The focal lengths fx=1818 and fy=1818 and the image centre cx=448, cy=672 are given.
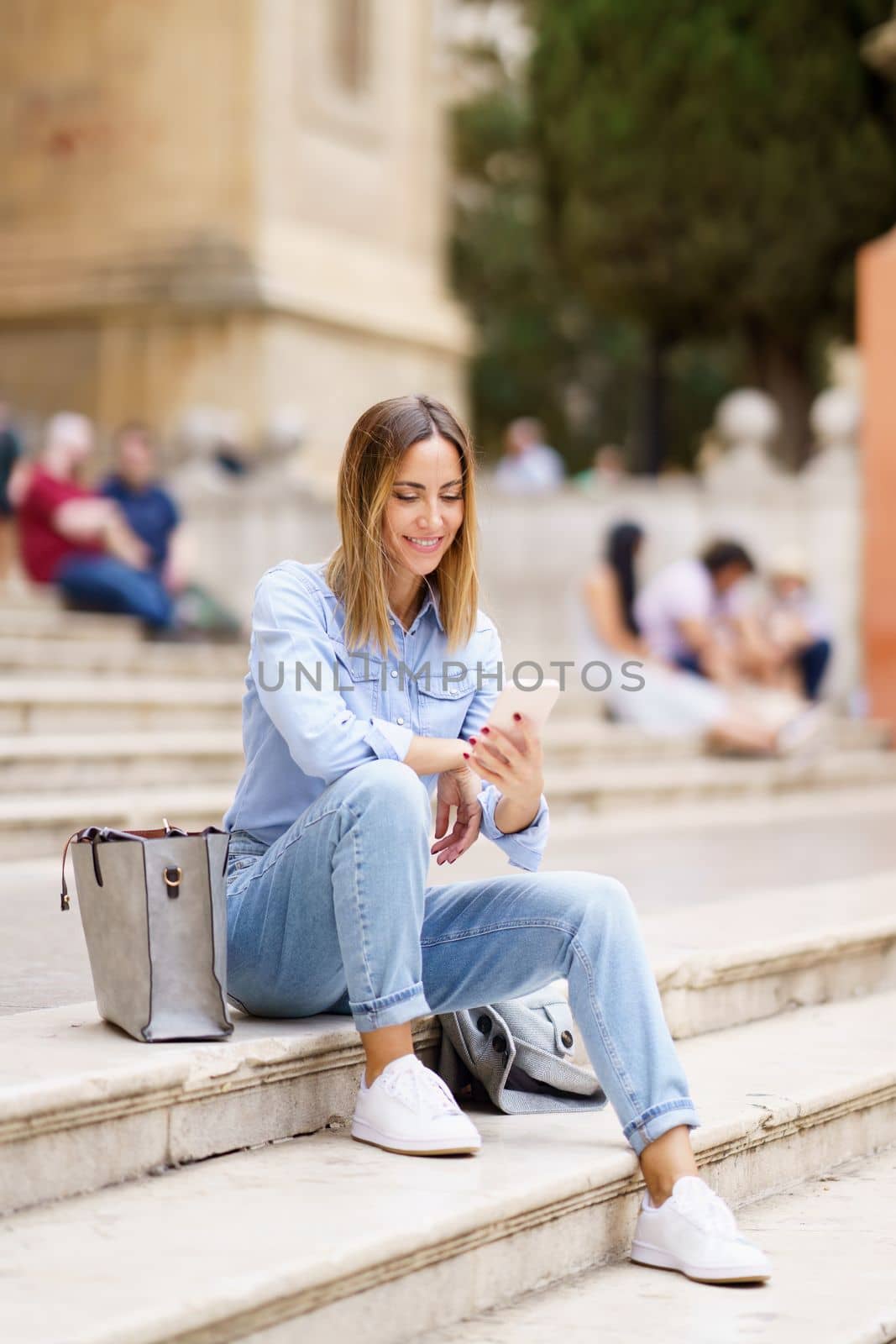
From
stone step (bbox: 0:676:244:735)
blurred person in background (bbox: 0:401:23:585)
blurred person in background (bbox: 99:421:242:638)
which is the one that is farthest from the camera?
blurred person in background (bbox: 0:401:23:585)

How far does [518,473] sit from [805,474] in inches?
148

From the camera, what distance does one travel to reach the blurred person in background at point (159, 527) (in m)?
10.2

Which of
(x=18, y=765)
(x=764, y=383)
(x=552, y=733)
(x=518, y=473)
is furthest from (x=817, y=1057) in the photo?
(x=764, y=383)

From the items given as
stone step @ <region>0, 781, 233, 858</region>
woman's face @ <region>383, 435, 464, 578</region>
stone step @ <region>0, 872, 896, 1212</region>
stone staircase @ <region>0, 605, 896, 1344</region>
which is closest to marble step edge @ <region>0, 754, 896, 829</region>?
stone step @ <region>0, 781, 233, 858</region>

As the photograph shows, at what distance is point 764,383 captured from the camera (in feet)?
73.0

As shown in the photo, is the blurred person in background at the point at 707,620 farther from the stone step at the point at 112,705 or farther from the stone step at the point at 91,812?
the stone step at the point at 91,812

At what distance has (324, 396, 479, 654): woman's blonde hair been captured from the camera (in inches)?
132

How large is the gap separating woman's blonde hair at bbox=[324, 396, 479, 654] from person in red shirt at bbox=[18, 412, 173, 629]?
636 cm

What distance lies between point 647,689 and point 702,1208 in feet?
21.4

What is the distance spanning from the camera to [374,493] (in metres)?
3.38

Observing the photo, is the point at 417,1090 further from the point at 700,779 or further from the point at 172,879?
the point at 700,779

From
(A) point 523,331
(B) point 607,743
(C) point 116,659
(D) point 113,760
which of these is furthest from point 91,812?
(A) point 523,331

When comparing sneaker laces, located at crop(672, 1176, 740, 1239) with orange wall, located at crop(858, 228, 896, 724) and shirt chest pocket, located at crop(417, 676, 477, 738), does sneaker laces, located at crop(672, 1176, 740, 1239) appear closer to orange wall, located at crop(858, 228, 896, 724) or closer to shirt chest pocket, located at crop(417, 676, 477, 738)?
shirt chest pocket, located at crop(417, 676, 477, 738)

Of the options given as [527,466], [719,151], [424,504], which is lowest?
[424,504]
